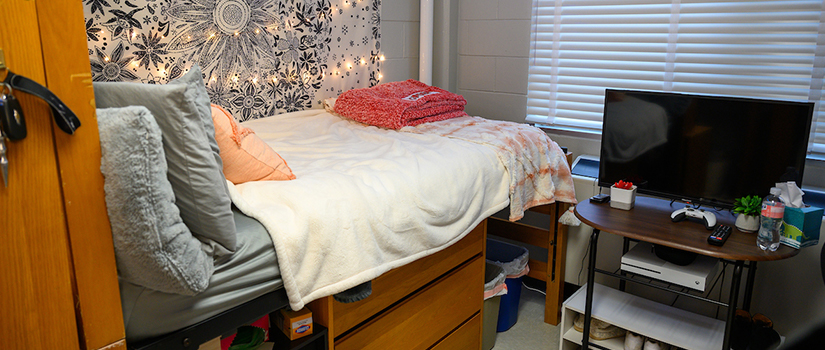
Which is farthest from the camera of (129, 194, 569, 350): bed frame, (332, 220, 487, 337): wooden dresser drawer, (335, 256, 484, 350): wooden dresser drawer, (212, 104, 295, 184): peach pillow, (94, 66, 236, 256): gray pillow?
(335, 256, 484, 350): wooden dresser drawer

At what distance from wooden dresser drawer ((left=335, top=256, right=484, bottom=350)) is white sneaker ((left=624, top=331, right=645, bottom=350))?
564 mm

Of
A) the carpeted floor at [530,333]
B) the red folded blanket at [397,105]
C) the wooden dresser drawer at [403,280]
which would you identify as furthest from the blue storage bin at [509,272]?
the red folded blanket at [397,105]

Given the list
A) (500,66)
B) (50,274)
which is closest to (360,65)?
(500,66)

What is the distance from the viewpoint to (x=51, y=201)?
91 centimetres

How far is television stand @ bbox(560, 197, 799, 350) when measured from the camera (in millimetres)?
1782

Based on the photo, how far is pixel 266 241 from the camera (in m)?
1.26

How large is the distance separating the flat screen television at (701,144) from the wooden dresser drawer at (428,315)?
0.71 metres

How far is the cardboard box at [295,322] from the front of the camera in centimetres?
146

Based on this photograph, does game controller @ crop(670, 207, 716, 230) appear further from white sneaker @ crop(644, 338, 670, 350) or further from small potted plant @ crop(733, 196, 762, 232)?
white sneaker @ crop(644, 338, 670, 350)

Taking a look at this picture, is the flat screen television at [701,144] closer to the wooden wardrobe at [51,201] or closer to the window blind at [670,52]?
the window blind at [670,52]

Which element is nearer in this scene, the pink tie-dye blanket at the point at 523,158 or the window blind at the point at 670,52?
the pink tie-dye blanket at the point at 523,158

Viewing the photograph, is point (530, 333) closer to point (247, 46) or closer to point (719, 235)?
point (719, 235)

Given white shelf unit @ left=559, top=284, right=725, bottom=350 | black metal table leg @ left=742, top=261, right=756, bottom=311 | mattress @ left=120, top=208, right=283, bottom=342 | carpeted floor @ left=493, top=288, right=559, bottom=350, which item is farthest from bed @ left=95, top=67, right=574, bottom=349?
black metal table leg @ left=742, top=261, right=756, bottom=311

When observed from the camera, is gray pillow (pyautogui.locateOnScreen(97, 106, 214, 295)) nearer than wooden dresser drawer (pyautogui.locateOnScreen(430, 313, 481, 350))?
Yes
